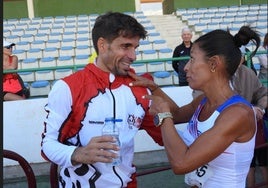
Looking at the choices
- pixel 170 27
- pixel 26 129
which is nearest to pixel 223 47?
pixel 26 129

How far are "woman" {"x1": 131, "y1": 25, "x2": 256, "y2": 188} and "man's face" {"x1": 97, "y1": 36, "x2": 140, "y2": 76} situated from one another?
100mm

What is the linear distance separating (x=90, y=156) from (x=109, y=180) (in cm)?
25

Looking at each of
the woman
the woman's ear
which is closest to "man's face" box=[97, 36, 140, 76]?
the woman

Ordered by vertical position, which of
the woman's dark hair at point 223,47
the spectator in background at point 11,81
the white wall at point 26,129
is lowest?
the white wall at point 26,129

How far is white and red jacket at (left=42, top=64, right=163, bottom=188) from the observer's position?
156 centimetres

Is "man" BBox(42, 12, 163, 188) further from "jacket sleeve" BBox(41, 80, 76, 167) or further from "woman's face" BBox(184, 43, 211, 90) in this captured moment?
"woman's face" BBox(184, 43, 211, 90)

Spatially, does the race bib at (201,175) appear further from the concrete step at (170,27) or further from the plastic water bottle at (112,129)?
the concrete step at (170,27)

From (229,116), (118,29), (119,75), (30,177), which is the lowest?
(30,177)

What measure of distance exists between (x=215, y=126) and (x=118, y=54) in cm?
49

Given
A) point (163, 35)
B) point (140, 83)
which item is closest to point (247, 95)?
point (140, 83)

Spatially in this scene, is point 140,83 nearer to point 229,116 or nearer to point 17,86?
point 229,116

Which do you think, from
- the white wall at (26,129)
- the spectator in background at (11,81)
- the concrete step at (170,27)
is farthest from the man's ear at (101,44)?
the concrete step at (170,27)

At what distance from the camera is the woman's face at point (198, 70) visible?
1.59 m

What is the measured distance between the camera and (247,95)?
3094mm
